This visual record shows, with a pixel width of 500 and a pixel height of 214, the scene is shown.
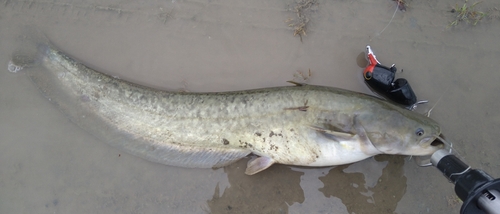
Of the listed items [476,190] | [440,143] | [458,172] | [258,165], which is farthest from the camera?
[258,165]

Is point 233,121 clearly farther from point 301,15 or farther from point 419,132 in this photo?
point 419,132

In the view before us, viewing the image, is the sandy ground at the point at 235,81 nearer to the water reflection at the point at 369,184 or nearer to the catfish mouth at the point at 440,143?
the water reflection at the point at 369,184

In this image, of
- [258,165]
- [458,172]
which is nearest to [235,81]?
[258,165]

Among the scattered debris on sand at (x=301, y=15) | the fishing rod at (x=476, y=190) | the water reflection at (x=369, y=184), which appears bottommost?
the water reflection at (x=369, y=184)

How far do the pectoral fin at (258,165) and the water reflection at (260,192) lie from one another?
0.16 metres

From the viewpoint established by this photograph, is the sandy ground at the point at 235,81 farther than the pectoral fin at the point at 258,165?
Yes

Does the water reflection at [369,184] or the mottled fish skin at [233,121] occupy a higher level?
the mottled fish skin at [233,121]

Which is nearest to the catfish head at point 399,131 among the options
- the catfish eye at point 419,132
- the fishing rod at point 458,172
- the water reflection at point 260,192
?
the catfish eye at point 419,132

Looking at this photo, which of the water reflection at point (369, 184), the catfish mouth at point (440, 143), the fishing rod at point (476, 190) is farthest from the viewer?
the water reflection at point (369, 184)

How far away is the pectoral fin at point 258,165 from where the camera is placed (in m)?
3.13

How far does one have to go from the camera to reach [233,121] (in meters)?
3.08

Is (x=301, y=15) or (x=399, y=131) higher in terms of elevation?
(x=301, y=15)

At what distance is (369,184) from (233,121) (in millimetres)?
1572

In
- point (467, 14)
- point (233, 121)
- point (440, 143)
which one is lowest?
point (440, 143)
